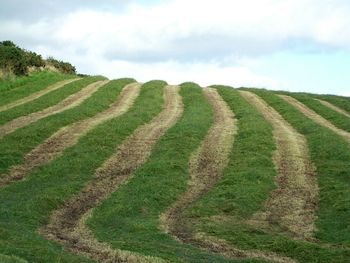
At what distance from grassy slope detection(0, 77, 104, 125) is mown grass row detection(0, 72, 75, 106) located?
8.49ft

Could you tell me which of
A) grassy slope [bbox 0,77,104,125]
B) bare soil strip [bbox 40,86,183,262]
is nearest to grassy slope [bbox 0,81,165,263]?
bare soil strip [bbox 40,86,183,262]

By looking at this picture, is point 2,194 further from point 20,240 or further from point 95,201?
point 20,240

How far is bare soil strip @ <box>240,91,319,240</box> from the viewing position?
2328cm

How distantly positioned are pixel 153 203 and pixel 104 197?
251 cm

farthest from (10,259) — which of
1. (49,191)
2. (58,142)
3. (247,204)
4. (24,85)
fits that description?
(24,85)

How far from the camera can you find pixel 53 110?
48.4m

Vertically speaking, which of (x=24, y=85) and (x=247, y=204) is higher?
(x=24, y=85)

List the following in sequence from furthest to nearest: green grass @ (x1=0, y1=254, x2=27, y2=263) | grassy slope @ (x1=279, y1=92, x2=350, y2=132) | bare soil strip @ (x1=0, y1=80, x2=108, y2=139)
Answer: grassy slope @ (x1=279, y1=92, x2=350, y2=132), bare soil strip @ (x1=0, y1=80, x2=108, y2=139), green grass @ (x1=0, y1=254, x2=27, y2=263)

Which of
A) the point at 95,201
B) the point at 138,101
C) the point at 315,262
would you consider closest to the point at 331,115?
the point at 138,101

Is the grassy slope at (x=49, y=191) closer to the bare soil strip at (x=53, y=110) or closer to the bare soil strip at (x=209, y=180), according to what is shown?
the bare soil strip at (x=209, y=180)

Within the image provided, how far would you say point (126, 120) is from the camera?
4372 cm

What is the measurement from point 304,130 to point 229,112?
9481 millimetres

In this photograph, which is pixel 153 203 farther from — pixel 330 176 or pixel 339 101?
pixel 339 101

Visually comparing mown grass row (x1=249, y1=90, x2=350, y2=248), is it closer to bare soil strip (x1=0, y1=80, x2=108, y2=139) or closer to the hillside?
the hillside
